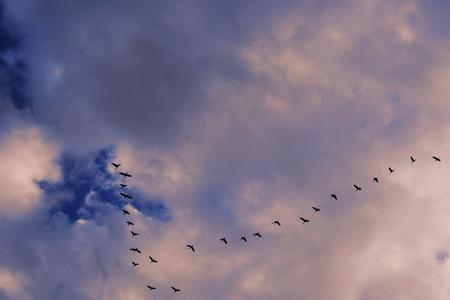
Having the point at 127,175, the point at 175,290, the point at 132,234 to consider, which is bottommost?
the point at 175,290

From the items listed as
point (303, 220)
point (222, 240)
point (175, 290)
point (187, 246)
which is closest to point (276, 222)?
point (303, 220)

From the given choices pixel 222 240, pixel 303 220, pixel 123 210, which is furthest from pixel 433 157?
pixel 123 210

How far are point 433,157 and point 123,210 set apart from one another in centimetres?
8324

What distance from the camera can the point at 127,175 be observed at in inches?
5167

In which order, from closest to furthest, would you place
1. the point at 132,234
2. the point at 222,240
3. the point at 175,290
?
the point at 222,240, the point at 132,234, the point at 175,290

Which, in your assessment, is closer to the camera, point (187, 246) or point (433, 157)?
point (433, 157)

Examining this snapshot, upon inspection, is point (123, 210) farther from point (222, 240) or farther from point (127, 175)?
→ point (222, 240)

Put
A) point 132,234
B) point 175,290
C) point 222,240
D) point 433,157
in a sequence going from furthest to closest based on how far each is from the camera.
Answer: point 175,290 < point 132,234 < point 222,240 < point 433,157

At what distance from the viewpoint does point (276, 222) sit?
426 ft

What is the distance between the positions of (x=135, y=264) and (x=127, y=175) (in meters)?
30.0

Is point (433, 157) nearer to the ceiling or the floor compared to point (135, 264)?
nearer to the ceiling

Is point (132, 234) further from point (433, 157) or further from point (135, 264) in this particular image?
point (433, 157)

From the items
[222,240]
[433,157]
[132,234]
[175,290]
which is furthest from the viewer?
[175,290]

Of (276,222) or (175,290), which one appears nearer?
(276,222)
